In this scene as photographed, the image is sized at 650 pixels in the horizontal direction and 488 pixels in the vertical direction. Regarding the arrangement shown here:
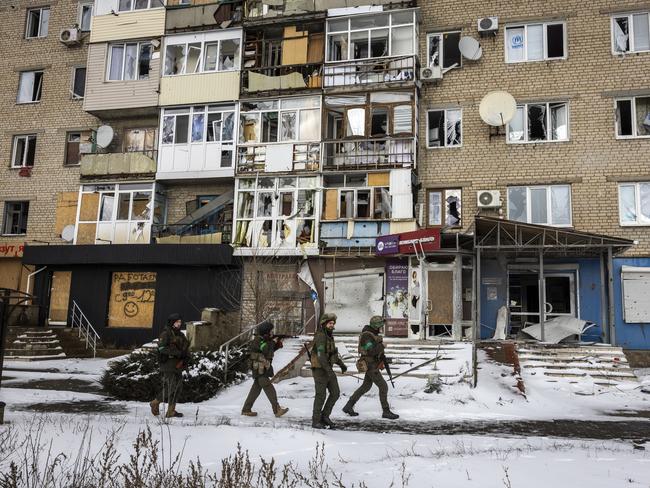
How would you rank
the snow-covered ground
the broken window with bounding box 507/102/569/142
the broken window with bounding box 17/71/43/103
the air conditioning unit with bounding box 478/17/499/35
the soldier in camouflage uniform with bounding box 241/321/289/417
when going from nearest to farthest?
the snow-covered ground < the soldier in camouflage uniform with bounding box 241/321/289/417 < the broken window with bounding box 507/102/569/142 < the air conditioning unit with bounding box 478/17/499/35 < the broken window with bounding box 17/71/43/103

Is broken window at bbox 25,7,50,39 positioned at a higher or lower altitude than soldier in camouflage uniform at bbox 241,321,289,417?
higher

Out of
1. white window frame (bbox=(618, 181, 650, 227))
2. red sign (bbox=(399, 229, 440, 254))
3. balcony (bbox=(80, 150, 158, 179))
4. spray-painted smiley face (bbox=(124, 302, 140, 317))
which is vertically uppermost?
→ balcony (bbox=(80, 150, 158, 179))

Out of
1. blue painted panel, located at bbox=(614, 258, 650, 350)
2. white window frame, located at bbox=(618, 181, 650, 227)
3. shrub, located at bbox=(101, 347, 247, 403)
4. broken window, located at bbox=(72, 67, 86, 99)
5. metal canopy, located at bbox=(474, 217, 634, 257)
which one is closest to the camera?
shrub, located at bbox=(101, 347, 247, 403)

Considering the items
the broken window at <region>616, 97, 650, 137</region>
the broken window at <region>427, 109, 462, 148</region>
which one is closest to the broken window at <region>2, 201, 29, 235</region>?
the broken window at <region>427, 109, 462, 148</region>

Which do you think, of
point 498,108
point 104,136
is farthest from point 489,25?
point 104,136

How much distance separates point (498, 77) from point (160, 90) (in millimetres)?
12728

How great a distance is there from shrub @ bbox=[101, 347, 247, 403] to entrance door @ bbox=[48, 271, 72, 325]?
426 inches

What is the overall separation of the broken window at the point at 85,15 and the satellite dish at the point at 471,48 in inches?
640

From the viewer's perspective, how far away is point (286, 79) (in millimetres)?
20594

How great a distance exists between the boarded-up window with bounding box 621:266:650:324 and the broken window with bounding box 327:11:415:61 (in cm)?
1039

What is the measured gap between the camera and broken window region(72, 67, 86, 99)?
24031 millimetres

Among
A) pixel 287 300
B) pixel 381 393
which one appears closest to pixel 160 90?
pixel 287 300

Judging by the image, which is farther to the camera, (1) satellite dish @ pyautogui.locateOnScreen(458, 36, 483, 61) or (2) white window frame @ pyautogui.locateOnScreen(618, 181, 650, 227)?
(1) satellite dish @ pyautogui.locateOnScreen(458, 36, 483, 61)

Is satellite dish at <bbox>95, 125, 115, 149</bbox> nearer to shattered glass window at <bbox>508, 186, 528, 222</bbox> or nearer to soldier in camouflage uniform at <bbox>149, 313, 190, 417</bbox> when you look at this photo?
soldier in camouflage uniform at <bbox>149, 313, 190, 417</bbox>
